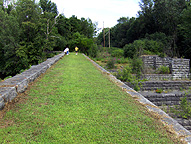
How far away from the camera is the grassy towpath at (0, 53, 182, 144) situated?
7.55ft

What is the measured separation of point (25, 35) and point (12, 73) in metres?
6.46


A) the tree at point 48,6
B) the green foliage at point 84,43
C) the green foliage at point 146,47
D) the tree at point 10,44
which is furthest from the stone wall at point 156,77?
the tree at point 48,6

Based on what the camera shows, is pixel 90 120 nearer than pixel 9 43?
Yes

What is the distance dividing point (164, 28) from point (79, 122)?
1405 inches

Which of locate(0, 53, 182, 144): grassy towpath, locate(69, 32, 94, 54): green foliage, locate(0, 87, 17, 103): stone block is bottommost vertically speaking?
locate(0, 53, 182, 144): grassy towpath

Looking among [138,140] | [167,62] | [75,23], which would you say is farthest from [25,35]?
[138,140]

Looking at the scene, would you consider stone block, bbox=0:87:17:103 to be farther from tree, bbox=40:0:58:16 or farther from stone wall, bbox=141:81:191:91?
tree, bbox=40:0:58:16

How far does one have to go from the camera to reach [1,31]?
2694 cm

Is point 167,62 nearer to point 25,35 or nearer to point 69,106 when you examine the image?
point 69,106

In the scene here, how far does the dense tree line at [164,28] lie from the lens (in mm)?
26898

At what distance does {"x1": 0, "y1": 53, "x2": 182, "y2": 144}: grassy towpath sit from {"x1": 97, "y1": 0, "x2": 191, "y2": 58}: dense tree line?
2216 centimetres

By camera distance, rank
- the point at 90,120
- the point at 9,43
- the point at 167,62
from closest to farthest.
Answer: the point at 90,120 → the point at 167,62 → the point at 9,43

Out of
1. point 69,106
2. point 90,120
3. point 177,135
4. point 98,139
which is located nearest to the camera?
point 98,139

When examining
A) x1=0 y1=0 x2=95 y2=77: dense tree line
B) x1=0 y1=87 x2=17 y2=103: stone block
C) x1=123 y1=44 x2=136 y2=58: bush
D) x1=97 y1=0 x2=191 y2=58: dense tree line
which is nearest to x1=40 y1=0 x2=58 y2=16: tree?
x1=0 y1=0 x2=95 y2=77: dense tree line
